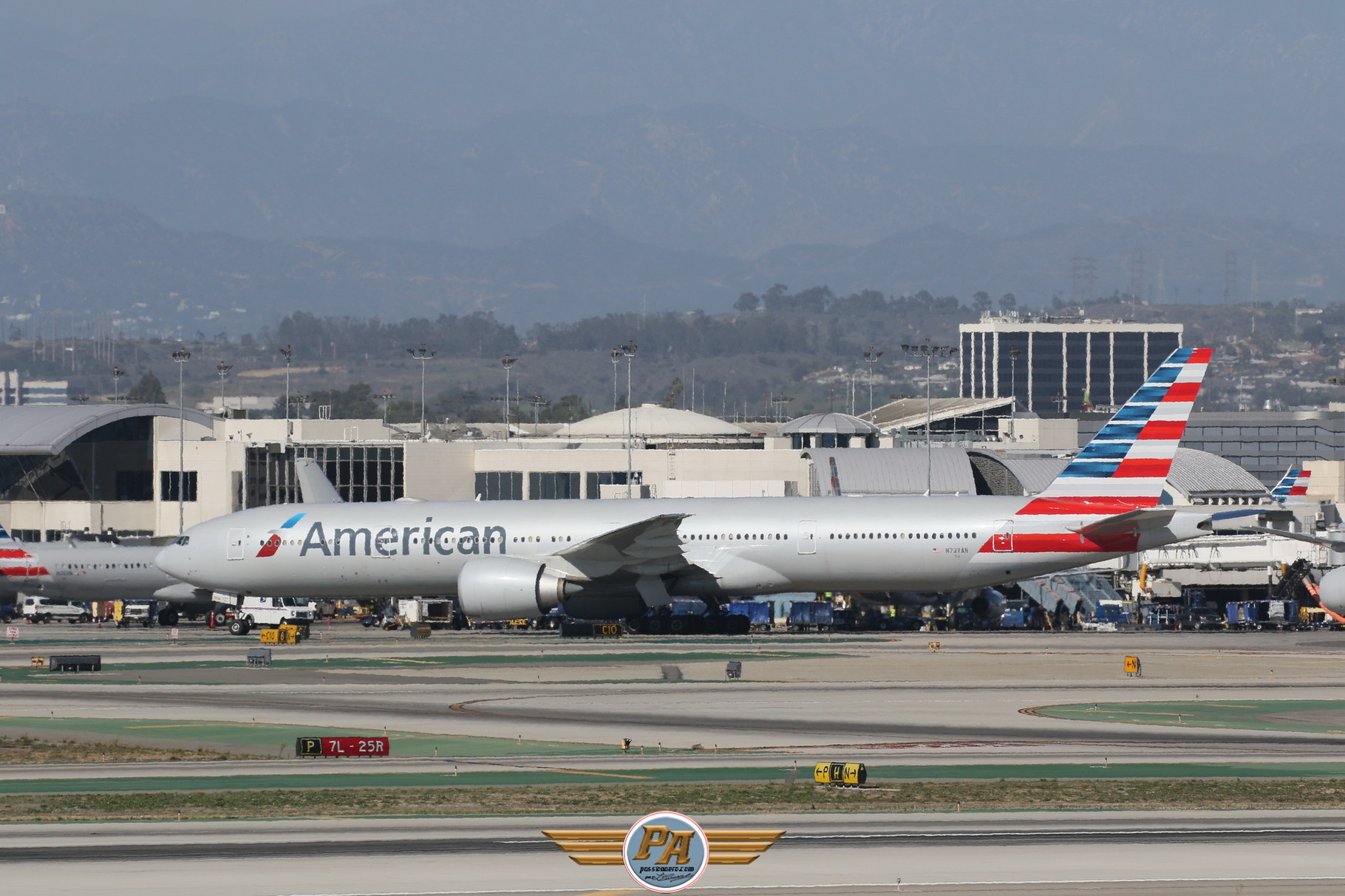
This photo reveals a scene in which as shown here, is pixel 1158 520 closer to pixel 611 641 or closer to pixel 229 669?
pixel 611 641

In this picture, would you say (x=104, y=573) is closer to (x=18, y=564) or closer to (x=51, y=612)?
(x=18, y=564)

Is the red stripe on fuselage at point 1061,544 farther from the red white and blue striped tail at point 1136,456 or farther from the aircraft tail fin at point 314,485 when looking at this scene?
the aircraft tail fin at point 314,485

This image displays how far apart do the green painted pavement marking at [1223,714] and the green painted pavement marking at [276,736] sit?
9.25 meters

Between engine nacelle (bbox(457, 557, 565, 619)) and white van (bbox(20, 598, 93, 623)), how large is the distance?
34883 millimetres

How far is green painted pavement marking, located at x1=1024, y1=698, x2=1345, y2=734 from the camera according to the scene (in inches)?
1159

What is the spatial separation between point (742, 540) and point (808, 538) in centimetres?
211

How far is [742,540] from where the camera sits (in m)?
55.2

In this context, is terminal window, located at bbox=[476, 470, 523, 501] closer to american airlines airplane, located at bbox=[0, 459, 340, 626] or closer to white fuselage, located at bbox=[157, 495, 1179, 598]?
american airlines airplane, located at bbox=[0, 459, 340, 626]

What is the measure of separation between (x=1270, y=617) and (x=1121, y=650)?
19183mm

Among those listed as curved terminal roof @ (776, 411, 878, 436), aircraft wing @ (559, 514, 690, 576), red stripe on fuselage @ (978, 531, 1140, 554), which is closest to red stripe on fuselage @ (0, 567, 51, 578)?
aircraft wing @ (559, 514, 690, 576)

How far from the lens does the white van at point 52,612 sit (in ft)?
267

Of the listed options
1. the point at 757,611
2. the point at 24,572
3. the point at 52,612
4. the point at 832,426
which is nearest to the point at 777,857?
the point at 757,611

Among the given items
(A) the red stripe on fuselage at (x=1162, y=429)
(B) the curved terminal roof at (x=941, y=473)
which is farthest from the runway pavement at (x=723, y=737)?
(B) the curved terminal roof at (x=941, y=473)

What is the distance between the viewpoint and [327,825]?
66.2 feet
